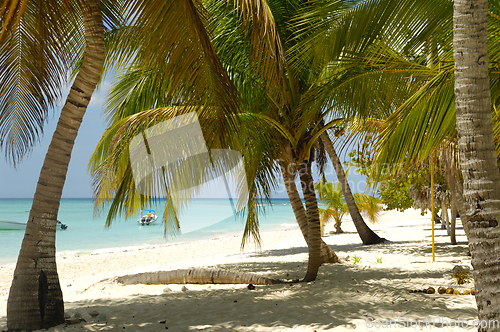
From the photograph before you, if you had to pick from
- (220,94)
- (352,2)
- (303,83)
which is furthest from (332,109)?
(220,94)

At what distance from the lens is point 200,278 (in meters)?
6.37

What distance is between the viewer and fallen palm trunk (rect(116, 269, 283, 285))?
20.1 ft

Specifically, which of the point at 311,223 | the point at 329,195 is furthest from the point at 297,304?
A: the point at 329,195

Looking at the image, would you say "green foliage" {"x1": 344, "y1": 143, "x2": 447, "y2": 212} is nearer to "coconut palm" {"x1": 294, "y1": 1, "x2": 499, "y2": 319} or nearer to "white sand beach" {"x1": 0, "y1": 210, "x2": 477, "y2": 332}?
"white sand beach" {"x1": 0, "y1": 210, "x2": 477, "y2": 332}

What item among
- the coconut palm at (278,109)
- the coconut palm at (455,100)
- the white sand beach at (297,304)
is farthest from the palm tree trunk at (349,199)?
the coconut palm at (455,100)

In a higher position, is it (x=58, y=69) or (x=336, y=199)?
(x=58, y=69)

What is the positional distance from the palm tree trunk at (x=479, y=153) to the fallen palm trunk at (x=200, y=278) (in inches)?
160

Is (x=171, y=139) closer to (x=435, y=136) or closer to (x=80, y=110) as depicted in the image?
(x=80, y=110)

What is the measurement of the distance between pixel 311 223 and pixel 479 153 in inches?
155

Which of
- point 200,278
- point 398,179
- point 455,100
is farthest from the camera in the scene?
point 398,179

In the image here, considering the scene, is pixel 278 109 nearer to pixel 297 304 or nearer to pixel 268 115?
pixel 268 115

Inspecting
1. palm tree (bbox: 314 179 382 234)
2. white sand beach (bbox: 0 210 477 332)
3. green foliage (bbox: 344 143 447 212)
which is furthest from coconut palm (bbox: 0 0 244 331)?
palm tree (bbox: 314 179 382 234)

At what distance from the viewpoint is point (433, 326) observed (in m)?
3.44

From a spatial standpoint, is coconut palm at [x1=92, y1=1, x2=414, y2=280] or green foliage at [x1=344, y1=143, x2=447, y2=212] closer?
coconut palm at [x1=92, y1=1, x2=414, y2=280]
